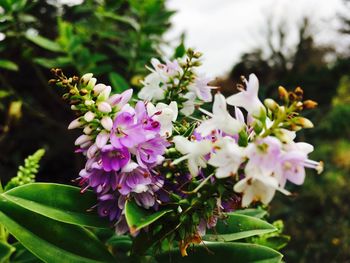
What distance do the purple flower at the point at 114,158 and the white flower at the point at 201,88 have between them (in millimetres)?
342

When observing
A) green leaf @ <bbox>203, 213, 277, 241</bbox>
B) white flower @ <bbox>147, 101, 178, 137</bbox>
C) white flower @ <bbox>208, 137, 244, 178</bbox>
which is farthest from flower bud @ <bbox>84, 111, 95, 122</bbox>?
green leaf @ <bbox>203, 213, 277, 241</bbox>

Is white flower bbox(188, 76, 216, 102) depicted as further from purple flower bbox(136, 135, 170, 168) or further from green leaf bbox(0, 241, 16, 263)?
green leaf bbox(0, 241, 16, 263)

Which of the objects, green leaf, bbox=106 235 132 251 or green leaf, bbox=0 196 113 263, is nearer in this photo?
green leaf, bbox=0 196 113 263

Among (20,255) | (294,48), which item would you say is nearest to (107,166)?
(20,255)

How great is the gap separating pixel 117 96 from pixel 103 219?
247 millimetres

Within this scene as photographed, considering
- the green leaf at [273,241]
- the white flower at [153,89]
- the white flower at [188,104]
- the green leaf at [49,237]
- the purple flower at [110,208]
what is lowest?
the green leaf at [273,241]

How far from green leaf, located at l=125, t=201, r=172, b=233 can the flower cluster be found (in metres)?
0.02

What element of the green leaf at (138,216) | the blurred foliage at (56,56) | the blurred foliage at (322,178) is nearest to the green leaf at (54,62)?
the blurred foliage at (56,56)

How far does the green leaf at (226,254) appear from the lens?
832mm

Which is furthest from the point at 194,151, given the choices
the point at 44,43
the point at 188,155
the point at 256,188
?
the point at 44,43

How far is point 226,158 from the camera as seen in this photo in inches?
27.0

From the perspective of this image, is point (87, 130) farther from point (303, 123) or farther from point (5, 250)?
point (303, 123)

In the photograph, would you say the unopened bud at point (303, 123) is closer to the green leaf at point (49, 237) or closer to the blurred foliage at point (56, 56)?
the green leaf at point (49, 237)

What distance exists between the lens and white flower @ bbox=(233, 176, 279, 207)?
0.66m
